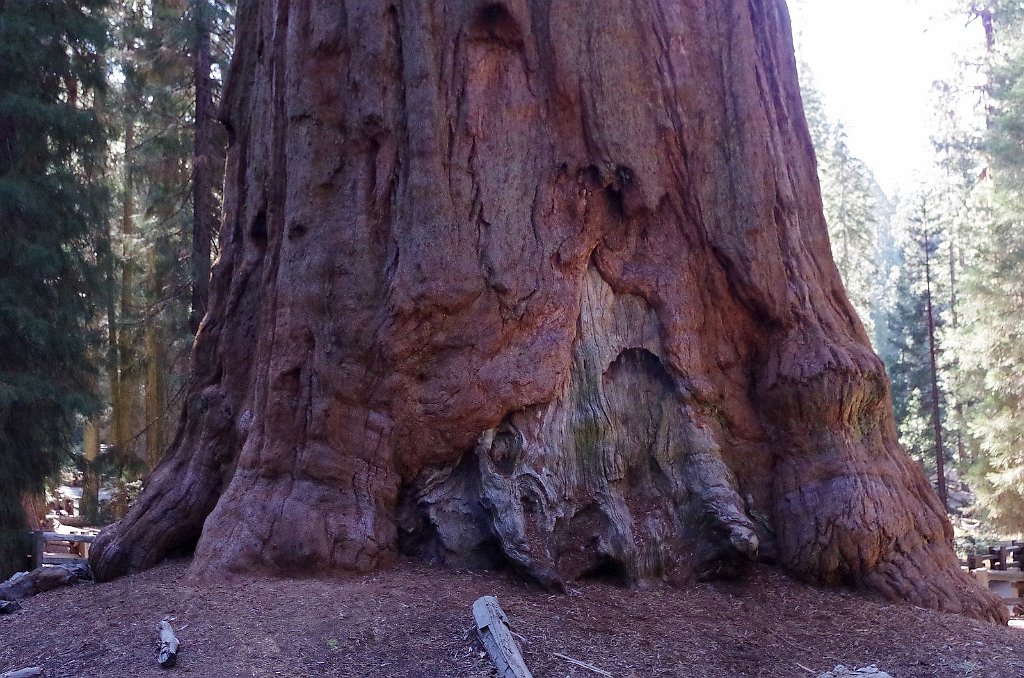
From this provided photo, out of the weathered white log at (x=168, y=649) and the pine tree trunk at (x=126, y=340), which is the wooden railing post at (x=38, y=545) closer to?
the pine tree trunk at (x=126, y=340)

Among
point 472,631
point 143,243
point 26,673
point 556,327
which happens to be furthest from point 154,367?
point 472,631

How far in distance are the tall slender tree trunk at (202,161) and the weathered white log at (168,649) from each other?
38.2ft

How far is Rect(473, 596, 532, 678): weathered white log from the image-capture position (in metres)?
4.80

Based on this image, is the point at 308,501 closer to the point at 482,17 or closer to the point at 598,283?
the point at 598,283

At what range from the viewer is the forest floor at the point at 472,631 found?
5.10 metres

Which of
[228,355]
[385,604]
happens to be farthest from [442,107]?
[385,604]

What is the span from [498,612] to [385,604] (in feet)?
2.56

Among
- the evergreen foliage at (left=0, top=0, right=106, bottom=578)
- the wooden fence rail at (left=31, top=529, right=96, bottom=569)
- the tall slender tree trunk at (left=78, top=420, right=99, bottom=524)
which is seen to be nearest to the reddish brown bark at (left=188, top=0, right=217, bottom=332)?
the evergreen foliage at (left=0, top=0, right=106, bottom=578)

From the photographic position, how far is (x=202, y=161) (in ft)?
54.0

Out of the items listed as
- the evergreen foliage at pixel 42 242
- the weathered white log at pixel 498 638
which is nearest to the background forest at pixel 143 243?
the evergreen foliage at pixel 42 242

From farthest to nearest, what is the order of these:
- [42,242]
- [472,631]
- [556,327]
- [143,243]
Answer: [143,243] < [42,242] < [556,327] < [472,631]

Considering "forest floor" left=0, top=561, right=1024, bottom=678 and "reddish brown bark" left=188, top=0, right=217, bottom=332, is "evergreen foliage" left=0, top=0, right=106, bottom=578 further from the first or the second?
"forest floor" left=0, top=561, right=1024, bottom=678

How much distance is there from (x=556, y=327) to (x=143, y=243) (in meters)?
16.1

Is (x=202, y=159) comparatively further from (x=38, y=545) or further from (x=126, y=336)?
(x=38, y=545)
